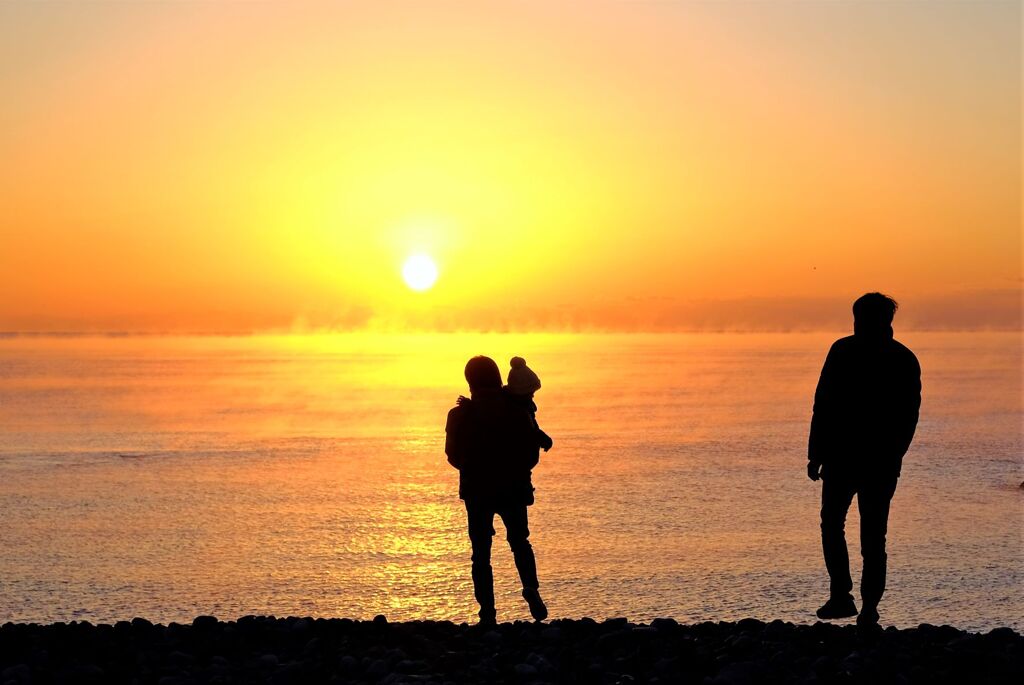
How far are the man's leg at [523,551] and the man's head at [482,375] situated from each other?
3.48 feet

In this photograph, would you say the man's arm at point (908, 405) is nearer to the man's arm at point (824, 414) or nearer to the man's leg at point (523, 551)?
the man's arm at point (824, 414)

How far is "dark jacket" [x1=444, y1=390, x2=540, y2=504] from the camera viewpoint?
31.9 feet

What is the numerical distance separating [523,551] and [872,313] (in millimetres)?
3558

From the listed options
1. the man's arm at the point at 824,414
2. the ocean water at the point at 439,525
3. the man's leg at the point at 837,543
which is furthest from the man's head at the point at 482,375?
the ocean water at the point at 439,525

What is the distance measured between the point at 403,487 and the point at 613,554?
427 inches

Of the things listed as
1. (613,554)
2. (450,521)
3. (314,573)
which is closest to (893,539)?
(613,554)

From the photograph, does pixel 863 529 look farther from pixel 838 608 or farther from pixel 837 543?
pixel 838 608

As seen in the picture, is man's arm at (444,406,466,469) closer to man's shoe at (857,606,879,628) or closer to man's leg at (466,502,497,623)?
man's leg at (466,502,497,623)

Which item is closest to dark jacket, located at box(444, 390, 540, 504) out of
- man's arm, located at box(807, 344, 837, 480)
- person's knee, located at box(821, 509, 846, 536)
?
man's arm, located at box(807, 344, 837, 480)

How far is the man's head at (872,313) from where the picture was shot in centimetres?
863

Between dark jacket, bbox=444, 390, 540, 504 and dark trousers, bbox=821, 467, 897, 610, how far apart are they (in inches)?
95.0

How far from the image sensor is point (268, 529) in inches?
862

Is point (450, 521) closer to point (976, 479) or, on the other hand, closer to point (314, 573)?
point (314, 573)

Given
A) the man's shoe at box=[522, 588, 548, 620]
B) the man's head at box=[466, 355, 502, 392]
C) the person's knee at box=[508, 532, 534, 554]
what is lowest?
the man's shoe at box=[522, 588, 548, 620]
